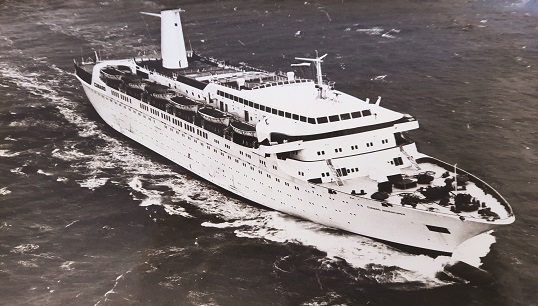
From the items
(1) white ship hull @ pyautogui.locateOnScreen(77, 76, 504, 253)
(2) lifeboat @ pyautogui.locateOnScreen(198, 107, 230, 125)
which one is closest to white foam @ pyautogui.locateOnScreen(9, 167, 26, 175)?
(1) white ship hull @ pyautogui.locateOnScreen(77, 76, 504, 253)

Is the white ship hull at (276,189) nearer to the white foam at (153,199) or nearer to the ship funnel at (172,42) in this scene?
the white foam at (153,199)

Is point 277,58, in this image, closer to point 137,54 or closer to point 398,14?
point 137,54

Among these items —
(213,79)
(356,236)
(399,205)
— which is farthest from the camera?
(213,79)

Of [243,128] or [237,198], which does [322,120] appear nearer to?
[243,128]

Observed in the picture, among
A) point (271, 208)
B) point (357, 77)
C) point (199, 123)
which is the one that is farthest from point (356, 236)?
point (357, 77)

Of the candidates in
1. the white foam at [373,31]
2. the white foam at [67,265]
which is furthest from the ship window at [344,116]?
the white foam at [373,31]

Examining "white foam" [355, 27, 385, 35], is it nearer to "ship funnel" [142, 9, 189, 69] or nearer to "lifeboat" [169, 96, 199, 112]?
"ship funnel" [142, 9, 189, 69]

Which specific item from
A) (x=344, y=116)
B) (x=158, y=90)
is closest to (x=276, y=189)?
(x=344, y=116)
